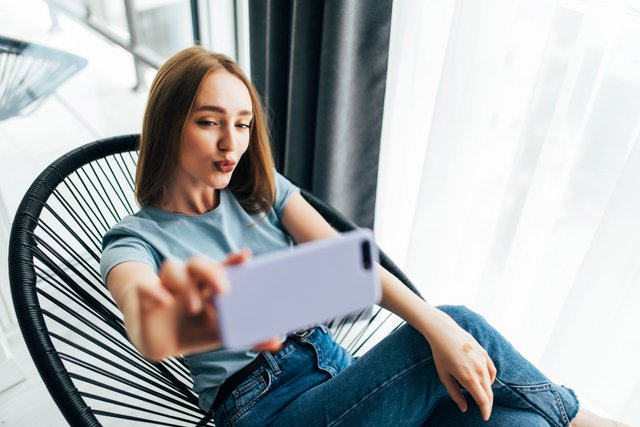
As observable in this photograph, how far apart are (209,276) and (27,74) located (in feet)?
4.19

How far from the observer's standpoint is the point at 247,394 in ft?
2.79

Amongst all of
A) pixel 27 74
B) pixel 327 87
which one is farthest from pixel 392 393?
pixel 27 74

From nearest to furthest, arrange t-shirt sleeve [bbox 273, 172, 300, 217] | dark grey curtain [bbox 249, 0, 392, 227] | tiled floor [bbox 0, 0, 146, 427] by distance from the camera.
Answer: t-shirt sleeve [bbox 273, 172, 300, 217], dark grey curtain [bbox 249, 0, 392, 227], tiled floor [bbox 0, 0, 146, 427]

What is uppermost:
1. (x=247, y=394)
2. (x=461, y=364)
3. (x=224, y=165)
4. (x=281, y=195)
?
(x=224, y=165)

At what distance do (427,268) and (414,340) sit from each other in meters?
0.55

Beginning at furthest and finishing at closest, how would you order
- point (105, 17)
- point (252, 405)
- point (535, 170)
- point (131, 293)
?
point (105, 17), point (535, 170), point (252, 405), point (131, 293)

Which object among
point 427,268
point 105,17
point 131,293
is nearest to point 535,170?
point 427,268

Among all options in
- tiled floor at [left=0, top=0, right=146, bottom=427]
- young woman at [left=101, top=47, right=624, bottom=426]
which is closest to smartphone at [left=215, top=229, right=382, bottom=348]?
young woman at [left=101, top=47, right=624, bottom=426]

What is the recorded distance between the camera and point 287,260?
1.38 feet

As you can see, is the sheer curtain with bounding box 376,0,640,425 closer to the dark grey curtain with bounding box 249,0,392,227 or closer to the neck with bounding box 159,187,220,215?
the dark grey curtain with bounding box 249,0,392,227

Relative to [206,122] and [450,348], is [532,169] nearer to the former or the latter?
[450,348]

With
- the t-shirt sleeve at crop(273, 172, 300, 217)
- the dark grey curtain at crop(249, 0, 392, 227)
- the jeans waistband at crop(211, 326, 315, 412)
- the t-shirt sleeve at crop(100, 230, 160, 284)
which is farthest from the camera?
the dark grey curtain at crop(249, 0, 392, 227)

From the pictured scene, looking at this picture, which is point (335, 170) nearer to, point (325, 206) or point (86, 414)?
point (325, 206)

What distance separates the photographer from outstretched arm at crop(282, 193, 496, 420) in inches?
31.0
